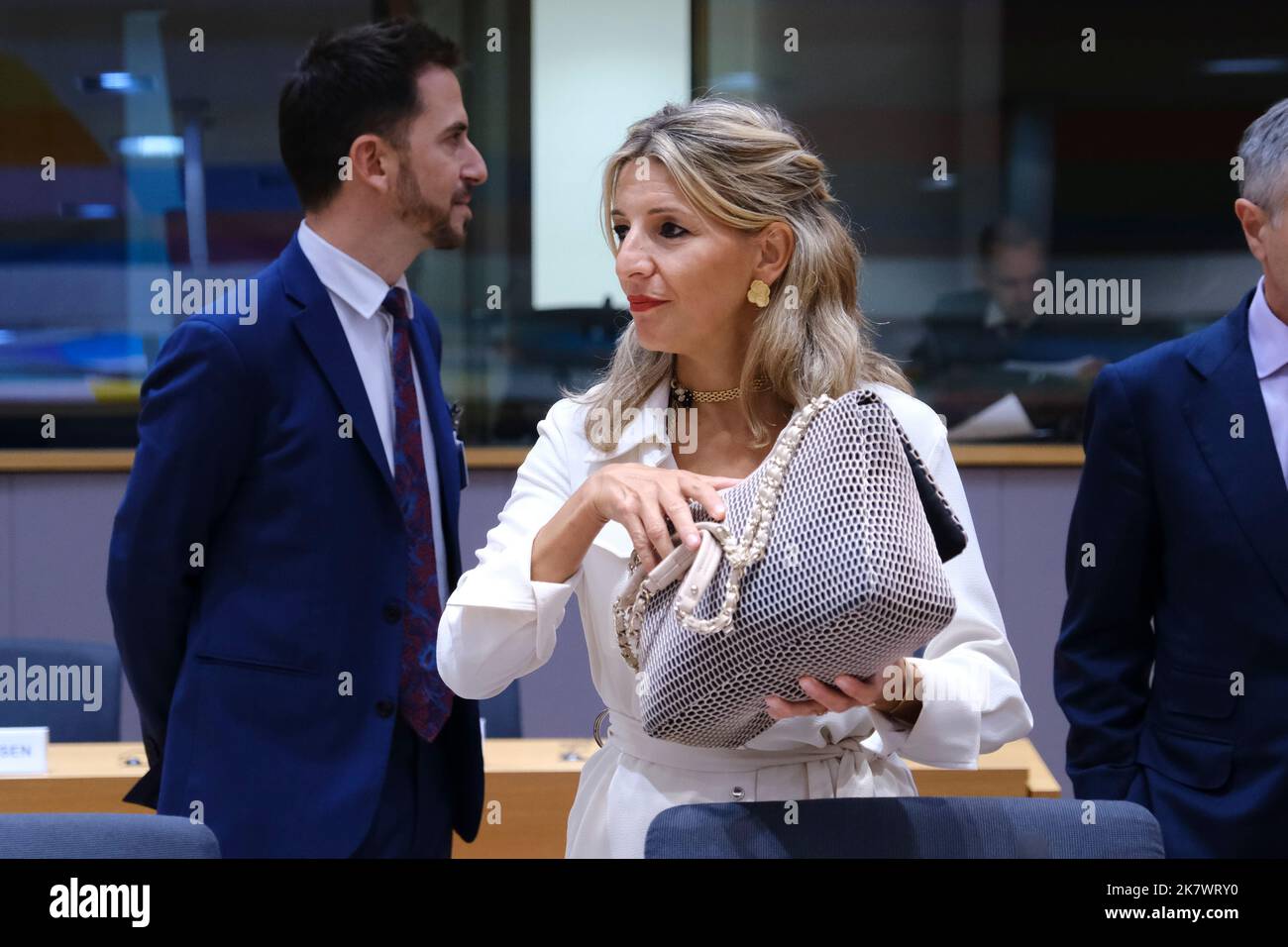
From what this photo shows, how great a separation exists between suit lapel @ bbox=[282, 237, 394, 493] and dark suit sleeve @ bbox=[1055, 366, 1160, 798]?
107 centimetres

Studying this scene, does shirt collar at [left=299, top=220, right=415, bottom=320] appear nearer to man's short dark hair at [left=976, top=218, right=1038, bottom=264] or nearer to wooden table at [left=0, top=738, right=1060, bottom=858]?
wooden table at [left=0, top=738, right=1060, bottom=858]

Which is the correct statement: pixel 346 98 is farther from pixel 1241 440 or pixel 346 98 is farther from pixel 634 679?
pixel 1241 440

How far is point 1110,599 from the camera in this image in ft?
6.92

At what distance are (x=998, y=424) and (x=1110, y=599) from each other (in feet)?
9.46

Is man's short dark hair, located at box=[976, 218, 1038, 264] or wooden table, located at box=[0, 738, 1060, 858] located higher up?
man's short dark hair, located at box=[976, 218, 1038, 264]

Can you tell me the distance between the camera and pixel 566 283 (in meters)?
4.94

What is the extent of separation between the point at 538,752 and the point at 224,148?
279cm

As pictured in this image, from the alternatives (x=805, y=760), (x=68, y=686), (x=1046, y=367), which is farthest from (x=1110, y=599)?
(x=1046, y=367)

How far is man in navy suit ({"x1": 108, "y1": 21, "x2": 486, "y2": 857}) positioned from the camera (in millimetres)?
2078

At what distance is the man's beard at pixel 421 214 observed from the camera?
2311 mm

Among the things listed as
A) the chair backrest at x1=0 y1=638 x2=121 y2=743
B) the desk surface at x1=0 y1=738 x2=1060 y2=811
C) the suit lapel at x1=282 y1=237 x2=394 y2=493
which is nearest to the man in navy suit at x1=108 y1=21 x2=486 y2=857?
the suit lapel at x1=282 y1=237 x2=394 y2=493

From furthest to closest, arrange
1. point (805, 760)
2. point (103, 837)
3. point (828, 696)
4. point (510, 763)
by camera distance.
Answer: point (510, 763)
point (805, 760)
point (103, 837)
point (828, 696)

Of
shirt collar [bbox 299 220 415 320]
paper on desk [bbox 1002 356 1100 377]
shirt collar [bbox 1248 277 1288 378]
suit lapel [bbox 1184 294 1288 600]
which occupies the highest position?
shirt collar [bbox 299 220 415 320]
